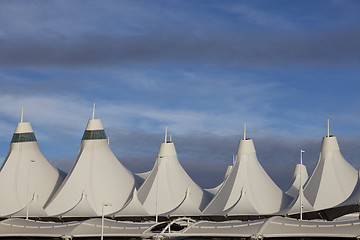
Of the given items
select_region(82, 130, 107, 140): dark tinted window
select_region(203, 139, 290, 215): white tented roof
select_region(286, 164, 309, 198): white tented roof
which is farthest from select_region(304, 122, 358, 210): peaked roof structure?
select_region(82, 130, 107, 140): dark tinted window

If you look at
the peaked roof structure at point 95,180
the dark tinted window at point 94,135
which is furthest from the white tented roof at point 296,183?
the dark tinted window at point 94,135

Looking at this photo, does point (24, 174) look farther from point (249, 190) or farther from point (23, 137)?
point (249, 190)

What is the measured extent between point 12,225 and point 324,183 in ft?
110

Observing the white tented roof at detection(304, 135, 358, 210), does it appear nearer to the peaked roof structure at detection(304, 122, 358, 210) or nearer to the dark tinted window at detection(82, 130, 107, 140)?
the peaked roof structure at detection(304, 122, 358, 210)

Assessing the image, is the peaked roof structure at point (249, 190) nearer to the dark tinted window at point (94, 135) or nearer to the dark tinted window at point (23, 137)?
the dark tinted window at point (94, 135)

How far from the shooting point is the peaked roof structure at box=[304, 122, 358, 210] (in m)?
74.8

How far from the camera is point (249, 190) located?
7581 centimetres

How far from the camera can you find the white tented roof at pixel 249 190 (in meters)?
74.5

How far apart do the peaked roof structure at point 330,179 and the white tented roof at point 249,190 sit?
3.10 metres

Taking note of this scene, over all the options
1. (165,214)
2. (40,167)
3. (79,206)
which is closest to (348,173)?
(165,214)

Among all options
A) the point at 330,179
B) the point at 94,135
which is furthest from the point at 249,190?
the point at 94,135

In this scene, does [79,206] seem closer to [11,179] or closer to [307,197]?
[11,179]

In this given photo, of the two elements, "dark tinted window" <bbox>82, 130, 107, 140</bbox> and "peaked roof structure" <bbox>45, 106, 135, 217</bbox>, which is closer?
"peaked roof structure" <bbox>45, 106, 135, 217</bbox>

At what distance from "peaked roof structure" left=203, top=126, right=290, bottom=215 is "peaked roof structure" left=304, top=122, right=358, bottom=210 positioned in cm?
311
